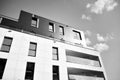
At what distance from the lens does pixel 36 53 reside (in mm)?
14070

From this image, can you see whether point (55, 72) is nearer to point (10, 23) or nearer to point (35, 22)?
point (35, 22)

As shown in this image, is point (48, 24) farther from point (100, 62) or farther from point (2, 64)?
point (100, 62)

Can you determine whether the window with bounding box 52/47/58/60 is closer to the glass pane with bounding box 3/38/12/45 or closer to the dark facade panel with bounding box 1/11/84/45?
the dark facade panel with bounding box 1/11/84/45

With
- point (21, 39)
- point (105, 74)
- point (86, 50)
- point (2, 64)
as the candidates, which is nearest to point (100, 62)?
point (105, 74)

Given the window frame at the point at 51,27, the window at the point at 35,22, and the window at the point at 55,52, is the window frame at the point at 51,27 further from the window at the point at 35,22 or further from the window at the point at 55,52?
the window at the point at 55,52

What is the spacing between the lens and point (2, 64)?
38.9ft

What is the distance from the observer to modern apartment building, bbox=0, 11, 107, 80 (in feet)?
39.0

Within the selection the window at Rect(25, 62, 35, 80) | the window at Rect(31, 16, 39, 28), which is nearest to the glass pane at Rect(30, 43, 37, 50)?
the window at Rect(25, 62, 35, 80)

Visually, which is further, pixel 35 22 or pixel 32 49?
pixel 35 22

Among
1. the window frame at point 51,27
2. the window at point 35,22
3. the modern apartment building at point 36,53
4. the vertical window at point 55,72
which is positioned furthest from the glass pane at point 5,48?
the window frame at point 51,27

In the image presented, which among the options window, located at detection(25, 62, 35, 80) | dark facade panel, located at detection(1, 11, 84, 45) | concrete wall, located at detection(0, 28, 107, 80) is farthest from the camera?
dark facade panel, located at detection(1, 11, 84, 45)

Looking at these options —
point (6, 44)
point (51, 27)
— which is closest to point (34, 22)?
point (51, 27)

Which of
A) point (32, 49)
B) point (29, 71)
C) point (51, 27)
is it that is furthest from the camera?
point (51, 27)

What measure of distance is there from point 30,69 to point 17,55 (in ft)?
8.30
